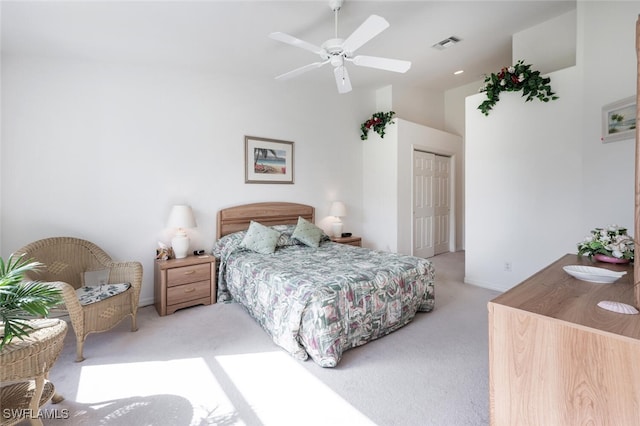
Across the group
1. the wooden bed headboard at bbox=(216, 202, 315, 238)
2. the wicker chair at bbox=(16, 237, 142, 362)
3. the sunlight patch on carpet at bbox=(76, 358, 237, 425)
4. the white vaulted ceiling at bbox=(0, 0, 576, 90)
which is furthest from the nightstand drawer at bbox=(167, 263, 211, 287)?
the white vaulted ceiling at bbox=(0, 0, 576, 90)

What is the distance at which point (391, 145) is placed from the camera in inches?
192

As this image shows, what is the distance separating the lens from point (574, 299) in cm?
122

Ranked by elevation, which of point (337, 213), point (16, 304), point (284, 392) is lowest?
point (284, 392)

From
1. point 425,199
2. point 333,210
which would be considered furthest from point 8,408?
point 425,199

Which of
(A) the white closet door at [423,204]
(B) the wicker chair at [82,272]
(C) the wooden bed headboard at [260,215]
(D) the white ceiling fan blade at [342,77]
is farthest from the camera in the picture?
(A) the white closet door at [423,204]

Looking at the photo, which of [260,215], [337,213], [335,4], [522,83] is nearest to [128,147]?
[260,215]

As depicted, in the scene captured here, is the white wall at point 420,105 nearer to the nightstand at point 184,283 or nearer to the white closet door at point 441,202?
the white closet door at point 441,202

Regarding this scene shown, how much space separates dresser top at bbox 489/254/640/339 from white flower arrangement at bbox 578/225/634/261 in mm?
180

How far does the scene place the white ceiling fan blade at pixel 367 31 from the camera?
1980 mm

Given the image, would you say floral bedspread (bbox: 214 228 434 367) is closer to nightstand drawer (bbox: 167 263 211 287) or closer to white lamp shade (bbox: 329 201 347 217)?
nightstand drawer (bbox: 167 263 211 287)

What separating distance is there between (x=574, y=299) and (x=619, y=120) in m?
2.38

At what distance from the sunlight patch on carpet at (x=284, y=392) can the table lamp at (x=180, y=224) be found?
4.99 feet

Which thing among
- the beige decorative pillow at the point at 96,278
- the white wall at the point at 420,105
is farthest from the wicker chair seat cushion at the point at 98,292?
the white wall at the point at 420,105

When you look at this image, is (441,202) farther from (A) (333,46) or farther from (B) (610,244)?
(A) (333,46)
